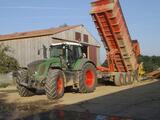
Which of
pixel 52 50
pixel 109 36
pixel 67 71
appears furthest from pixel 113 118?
pixel 109 36

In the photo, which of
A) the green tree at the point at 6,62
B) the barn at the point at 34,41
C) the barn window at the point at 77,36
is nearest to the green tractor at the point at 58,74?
the barn at the point at 34,41

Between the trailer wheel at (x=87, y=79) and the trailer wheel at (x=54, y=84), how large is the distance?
4.37 feet

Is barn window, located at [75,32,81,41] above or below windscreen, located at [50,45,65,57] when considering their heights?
above

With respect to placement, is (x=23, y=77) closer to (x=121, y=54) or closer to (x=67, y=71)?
(x=67, y=71)

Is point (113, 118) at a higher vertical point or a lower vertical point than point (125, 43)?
lower

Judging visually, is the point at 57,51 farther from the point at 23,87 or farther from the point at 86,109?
the point at 86,109

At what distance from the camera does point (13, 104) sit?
1212 centimetres

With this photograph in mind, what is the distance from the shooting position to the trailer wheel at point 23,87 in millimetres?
13648

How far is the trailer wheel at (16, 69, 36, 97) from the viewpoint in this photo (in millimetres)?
13648

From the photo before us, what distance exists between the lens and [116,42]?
53.8 feet

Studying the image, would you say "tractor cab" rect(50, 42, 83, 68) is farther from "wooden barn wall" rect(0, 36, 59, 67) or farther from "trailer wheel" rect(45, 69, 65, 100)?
"wooden barn wall" rect(0, 36, 59, 67)

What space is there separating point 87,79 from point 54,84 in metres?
3.00

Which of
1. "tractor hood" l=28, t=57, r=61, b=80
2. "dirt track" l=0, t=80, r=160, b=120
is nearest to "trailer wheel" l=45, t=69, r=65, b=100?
"dirt track" l=0, t=80, r=160, b=120

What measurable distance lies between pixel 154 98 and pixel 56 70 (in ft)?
12.8
